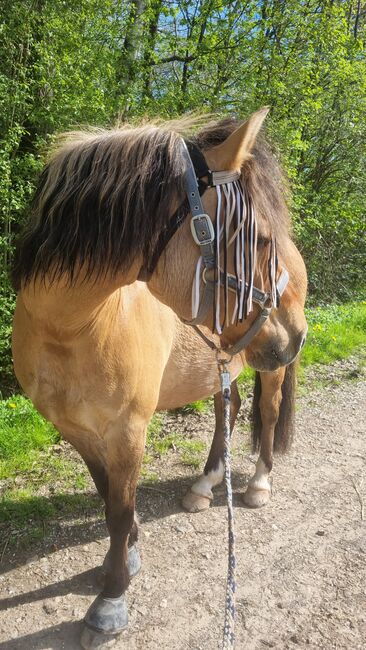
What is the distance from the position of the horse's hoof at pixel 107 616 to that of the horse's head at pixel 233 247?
4.64ft

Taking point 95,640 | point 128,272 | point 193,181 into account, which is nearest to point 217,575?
point 95,640

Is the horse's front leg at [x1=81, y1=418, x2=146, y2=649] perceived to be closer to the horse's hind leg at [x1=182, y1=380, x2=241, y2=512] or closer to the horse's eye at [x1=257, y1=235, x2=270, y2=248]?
the horse's hind leg at [x1=182, y1=380, x2=241, y2=512]

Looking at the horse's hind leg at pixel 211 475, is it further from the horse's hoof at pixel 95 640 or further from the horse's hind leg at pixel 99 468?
the horse's hoof at pixel 95 640

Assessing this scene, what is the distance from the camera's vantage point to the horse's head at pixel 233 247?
1429mm

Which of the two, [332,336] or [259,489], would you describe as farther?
[332,336]

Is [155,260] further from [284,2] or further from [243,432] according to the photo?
[284,2]

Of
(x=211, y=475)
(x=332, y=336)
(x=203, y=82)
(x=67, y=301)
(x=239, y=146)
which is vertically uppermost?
(x=203, y=82)

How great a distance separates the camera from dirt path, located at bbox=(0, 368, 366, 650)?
214cm

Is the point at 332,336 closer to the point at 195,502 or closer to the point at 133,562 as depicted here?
the point at 195,502

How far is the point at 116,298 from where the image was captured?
1972 mm

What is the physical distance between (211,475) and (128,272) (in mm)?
2079

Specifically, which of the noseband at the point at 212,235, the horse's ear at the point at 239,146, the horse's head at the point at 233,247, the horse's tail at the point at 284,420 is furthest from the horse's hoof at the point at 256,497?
the horse's ear at the point at 239,146

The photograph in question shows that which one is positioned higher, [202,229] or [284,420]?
[202,229]

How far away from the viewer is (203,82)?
23.2 ft
